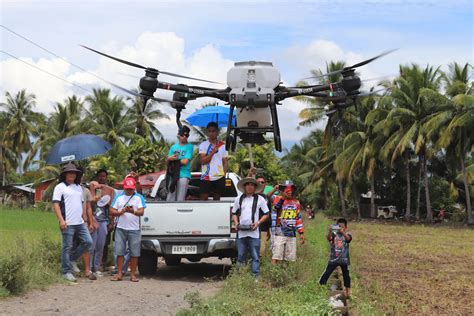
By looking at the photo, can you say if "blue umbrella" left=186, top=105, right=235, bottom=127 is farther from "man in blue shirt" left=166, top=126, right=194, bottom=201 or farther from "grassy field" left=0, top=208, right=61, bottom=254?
"grassy field" left=0, top=208, right=61, bottom=254

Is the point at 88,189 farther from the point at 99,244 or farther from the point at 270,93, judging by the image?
the point at 270,93

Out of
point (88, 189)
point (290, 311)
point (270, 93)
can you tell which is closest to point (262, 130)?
point (270, 93)

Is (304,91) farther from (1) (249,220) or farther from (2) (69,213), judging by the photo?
(2) (69,213)

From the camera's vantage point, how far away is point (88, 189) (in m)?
11.8

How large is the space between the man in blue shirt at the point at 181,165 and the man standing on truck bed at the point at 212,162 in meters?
0.30

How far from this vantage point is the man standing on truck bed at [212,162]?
41.2 ft

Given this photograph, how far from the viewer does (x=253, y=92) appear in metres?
10.6

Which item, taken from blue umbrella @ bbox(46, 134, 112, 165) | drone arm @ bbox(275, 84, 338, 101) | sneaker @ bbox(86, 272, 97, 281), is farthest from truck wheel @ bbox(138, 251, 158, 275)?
drone arm @ bbox(275, 84, 338, 101)

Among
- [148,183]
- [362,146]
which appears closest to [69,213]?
[148,183]

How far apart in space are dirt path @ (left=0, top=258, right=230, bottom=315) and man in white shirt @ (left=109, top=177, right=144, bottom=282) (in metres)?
0.41

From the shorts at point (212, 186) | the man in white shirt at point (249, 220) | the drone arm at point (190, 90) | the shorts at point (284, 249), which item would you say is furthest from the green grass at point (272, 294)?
the drone arm at point (190, 90)

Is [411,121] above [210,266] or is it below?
above

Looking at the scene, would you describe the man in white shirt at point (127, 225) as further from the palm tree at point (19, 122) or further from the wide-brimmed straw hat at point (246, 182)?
the palm tree at point (19, 122)

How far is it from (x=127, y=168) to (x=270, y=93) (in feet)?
114
